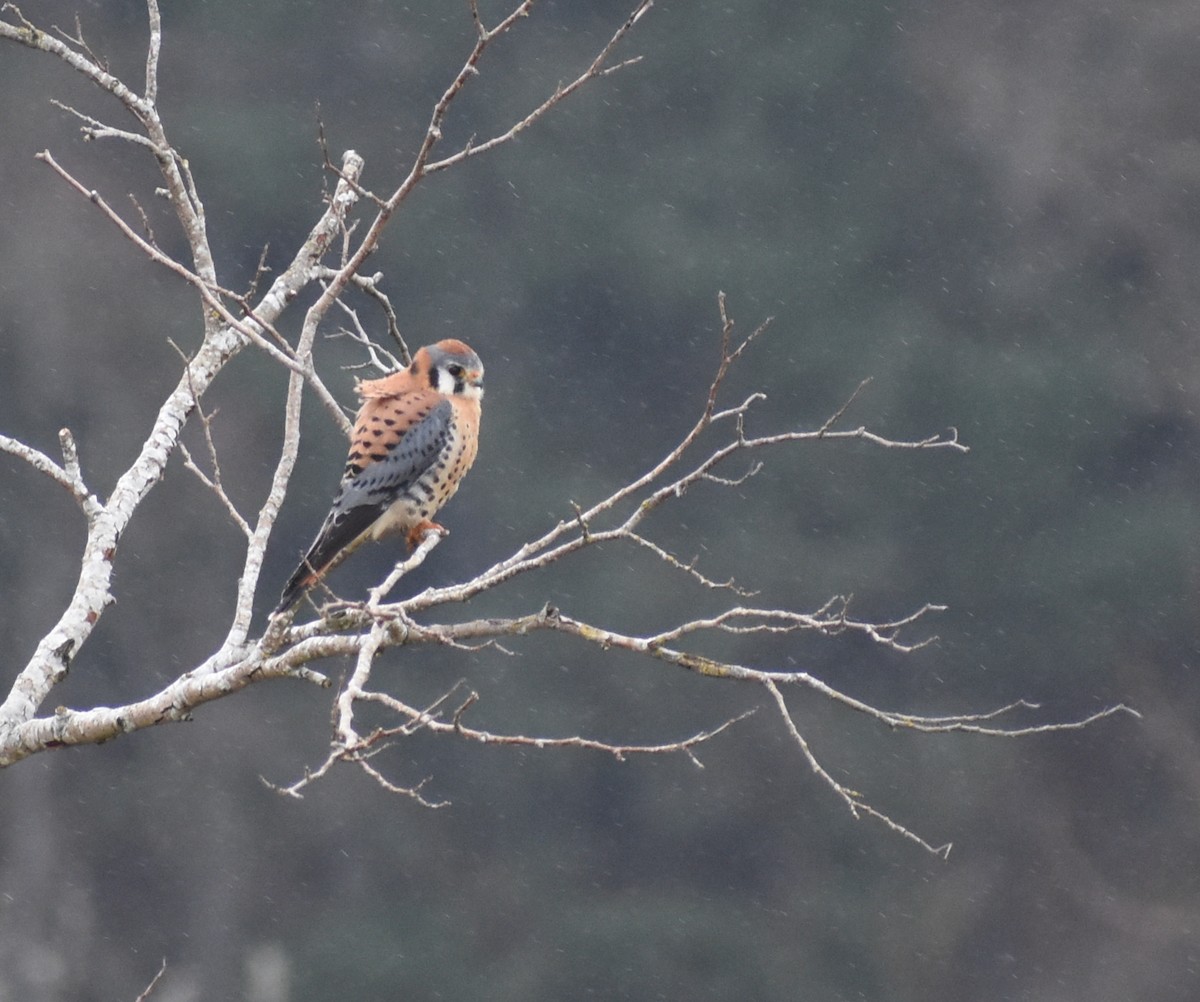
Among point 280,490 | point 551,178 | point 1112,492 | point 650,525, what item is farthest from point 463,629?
point 551,178

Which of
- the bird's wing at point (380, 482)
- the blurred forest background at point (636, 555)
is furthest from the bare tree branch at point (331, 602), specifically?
the blurred forest background at point (636, 555)

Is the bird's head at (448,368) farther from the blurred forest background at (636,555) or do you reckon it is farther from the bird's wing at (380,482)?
the blurred forest background at (636,555)

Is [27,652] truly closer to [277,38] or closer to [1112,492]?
[277,38]

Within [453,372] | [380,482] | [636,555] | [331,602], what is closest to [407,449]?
[380,482]

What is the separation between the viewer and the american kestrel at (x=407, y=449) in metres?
3.57

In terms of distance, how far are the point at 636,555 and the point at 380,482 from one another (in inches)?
274

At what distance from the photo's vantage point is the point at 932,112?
12.0m

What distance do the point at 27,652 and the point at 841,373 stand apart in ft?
16.7

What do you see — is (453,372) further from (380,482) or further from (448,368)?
(380,482)

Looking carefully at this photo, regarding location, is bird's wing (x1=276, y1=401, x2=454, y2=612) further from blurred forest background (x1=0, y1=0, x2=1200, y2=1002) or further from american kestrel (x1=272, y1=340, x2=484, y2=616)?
blurred forest background (x1=0, y1=0, x2=1200, y2=1002)

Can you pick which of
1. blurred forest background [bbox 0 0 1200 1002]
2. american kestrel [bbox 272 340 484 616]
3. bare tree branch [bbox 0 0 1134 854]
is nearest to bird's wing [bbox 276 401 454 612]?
american kestrel [bbox 272 340 484 616]

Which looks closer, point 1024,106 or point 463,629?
point 463,629

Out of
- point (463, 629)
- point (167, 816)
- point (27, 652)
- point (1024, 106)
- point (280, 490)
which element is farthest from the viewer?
point (1024, 106)

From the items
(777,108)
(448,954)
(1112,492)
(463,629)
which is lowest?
(463,629)
